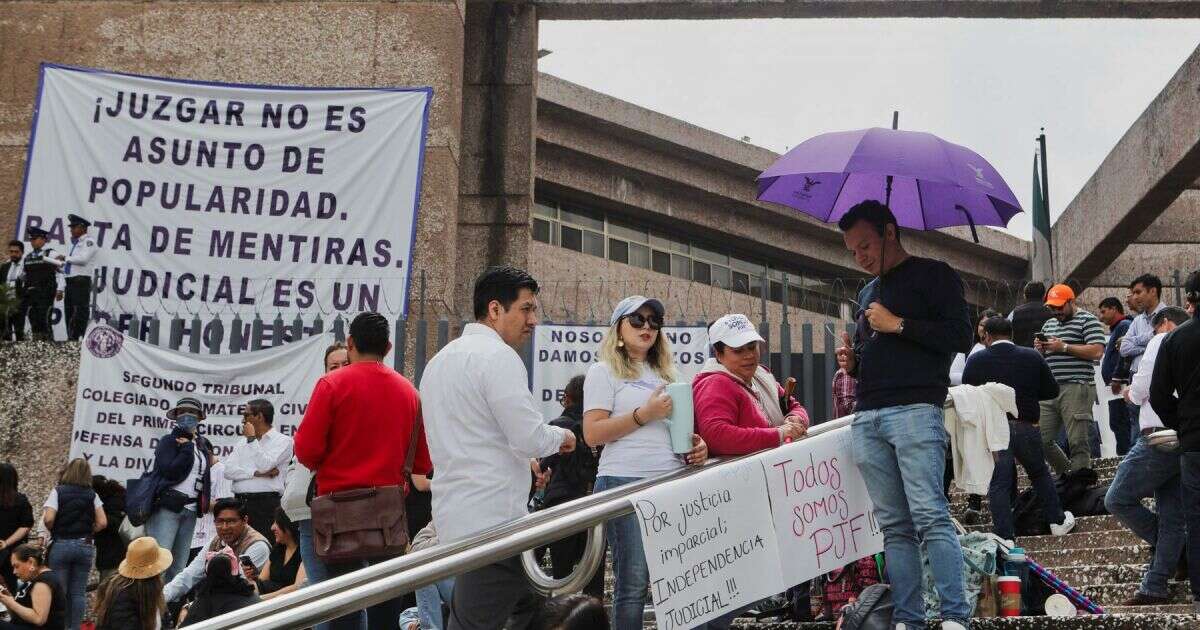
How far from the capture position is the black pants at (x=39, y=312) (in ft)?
42.4

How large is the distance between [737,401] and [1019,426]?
3652 millimetres

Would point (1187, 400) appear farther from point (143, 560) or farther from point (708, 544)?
point (143, 560)

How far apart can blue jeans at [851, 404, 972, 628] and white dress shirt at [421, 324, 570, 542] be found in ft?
4.81

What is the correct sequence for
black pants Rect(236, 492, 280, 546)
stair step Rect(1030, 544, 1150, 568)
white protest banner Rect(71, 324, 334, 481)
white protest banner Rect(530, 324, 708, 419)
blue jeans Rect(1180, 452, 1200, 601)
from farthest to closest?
white protest banner Rect(530, 324, 708, 419) < white protest banner Rect(71, 324, 334, 481) < black pants Rect(236, 492, 280, 546) < stair step Rect(1030, 544, 1150, 568) < blue jeans Rect(1180, 452, 1200, 601)

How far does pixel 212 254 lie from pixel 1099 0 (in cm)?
1007

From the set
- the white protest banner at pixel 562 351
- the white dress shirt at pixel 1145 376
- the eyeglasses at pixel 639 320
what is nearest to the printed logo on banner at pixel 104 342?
the white protest banner at pixel 562 351

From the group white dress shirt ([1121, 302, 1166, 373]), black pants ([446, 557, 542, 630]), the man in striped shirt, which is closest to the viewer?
black pants ([446, 557, 542, 630])

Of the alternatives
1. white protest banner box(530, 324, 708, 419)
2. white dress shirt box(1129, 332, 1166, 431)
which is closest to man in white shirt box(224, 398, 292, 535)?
white protest banner box(530, 324, 708, 419)

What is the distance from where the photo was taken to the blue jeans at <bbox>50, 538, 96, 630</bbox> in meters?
9.47

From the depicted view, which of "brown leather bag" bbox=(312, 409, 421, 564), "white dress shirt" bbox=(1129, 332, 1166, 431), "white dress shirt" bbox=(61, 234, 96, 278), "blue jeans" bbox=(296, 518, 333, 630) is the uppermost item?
"white dress shirt" bbox=(61, 234, 96, 278)

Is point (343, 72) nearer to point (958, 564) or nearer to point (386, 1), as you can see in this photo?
point (386, 1)

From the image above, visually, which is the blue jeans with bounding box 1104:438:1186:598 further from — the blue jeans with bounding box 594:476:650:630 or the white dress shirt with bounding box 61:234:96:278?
the white dress shirt with bounding box 61:234:96:278

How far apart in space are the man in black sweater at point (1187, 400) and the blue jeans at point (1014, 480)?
1.84 meters

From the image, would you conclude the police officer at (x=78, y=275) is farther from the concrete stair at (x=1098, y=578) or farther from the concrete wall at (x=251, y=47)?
the concrete stair at (x=1098, y=578)
